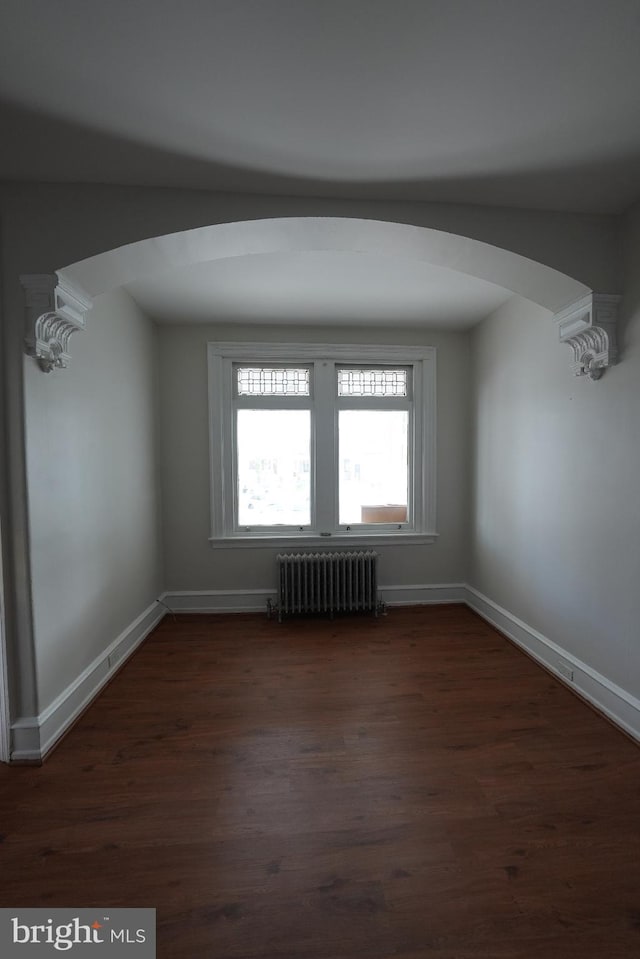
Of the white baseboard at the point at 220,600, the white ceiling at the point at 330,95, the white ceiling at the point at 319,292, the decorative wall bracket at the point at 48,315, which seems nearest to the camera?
the white ceiling at the point at 330,95

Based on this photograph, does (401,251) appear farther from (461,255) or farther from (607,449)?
(607,449)

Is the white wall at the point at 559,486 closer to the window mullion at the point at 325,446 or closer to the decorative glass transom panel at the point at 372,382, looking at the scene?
the decorative glass transom panel at the point at 372,382

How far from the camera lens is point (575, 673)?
95.8 inches

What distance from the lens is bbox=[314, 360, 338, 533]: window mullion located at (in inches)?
151

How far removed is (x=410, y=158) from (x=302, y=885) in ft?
9.09

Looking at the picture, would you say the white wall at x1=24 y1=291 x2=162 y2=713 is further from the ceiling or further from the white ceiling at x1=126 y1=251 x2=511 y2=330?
the ceiling

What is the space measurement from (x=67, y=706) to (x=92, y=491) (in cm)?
121

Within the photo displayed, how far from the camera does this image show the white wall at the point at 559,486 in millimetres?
2070

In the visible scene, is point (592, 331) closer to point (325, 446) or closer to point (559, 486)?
point (559, 486)

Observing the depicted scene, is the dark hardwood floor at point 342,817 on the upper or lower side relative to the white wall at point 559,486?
lower

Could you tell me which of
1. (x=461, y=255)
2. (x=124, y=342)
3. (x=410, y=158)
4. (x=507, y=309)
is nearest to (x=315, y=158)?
(x=410, y=158)

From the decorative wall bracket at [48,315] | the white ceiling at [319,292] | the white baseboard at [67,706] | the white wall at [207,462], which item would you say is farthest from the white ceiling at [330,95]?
the white baseboard at [67,706]

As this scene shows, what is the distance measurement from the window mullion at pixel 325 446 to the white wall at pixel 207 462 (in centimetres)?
36

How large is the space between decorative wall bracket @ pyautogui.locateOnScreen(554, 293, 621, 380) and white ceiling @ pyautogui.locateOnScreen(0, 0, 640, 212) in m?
0.50
